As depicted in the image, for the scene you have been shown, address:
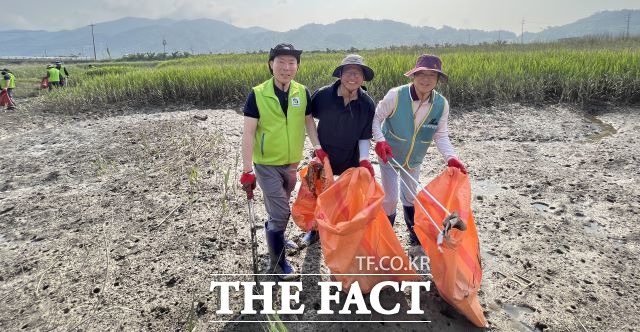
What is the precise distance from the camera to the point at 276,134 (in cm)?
230

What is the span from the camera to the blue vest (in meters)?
2.43

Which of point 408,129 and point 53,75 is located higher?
point 53,75

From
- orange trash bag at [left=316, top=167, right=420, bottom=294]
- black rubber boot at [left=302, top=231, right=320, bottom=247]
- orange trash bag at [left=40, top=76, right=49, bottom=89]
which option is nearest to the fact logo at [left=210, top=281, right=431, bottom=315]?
orange trash bag at [left=316, top=167, right=420, bottom=294]

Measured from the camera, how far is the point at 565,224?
123 inches

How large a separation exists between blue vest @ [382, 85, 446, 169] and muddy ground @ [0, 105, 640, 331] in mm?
812

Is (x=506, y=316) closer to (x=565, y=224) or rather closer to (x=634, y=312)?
(x=634, y=312)

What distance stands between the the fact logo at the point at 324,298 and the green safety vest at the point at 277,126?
78cm

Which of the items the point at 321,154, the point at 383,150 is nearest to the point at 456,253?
the point at 383,150

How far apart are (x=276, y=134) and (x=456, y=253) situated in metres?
1.22

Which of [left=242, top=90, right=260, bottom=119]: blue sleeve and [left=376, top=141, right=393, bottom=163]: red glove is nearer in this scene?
[left=242, top=90, right=260, bottom=119]: blue sleeve

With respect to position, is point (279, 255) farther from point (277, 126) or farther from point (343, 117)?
point (343, 117)

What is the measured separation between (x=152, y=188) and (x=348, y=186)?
2614 millimetres

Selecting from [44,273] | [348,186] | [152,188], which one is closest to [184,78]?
[152,188]

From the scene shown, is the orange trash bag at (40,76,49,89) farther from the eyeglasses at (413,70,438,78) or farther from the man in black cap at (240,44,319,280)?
the eyeglasses at (413,70,438,78)
